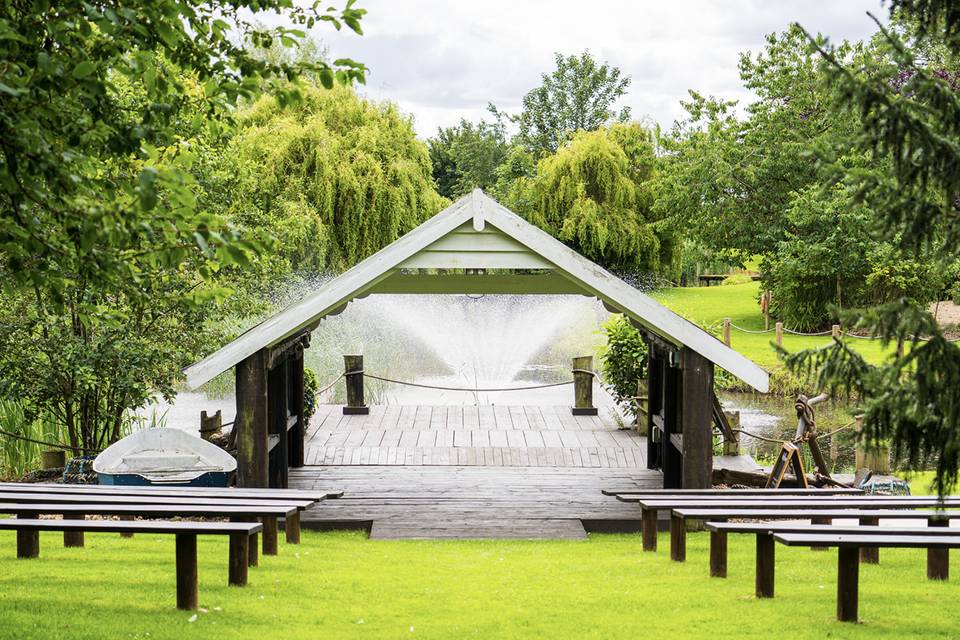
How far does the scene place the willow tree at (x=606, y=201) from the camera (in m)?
38.6

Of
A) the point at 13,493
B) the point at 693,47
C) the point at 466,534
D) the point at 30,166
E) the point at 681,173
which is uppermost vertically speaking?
the point at 693,47

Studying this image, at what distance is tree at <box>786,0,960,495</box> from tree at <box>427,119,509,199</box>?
160 ft

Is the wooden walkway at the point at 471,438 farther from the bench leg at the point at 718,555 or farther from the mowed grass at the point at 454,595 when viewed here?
the bench leg at the point at 718,555

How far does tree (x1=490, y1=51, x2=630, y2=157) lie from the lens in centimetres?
5584

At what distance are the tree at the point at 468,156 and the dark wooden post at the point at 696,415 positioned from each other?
43.6 m

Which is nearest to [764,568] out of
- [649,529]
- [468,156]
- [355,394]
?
[649,529]

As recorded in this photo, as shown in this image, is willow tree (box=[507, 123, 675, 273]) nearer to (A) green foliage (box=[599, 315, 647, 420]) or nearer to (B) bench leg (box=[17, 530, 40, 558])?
(A) green foliage (box=[599, 315, 647, 420])

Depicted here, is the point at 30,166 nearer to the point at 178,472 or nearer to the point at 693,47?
the point at 178,472

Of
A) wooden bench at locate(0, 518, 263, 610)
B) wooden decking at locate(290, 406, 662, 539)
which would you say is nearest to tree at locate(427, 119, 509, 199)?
wooden decking at locate(290, 406, 662, 539)

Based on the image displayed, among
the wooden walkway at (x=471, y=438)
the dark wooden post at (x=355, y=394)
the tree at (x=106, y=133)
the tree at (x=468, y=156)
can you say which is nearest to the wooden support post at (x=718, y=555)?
the tree at (x=106, y=133)

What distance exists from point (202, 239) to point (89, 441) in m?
8.87

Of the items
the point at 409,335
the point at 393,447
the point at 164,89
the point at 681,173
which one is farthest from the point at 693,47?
the point at 164,89

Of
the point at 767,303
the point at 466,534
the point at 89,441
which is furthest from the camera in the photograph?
the point at 767,303

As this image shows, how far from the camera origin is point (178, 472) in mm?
10180
